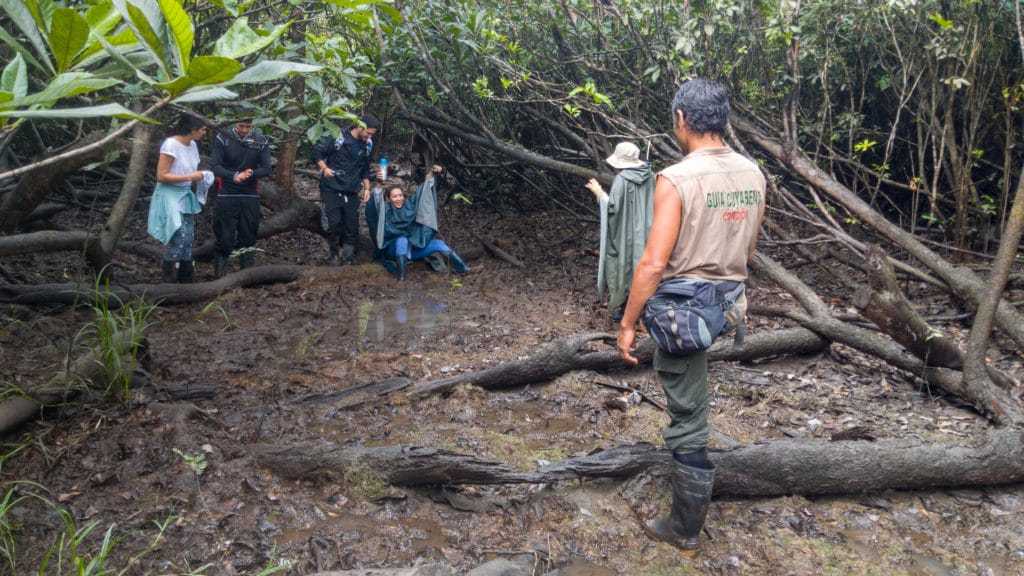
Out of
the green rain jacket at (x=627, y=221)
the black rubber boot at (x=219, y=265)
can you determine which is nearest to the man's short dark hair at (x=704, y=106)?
the green rain jacket at (x=627, y=221)

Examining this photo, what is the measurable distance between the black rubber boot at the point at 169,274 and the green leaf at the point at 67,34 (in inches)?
228

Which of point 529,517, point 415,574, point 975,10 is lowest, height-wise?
point 529,517

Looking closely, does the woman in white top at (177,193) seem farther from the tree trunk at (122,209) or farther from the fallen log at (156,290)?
the fallen log at (156,290)

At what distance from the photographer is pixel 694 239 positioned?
113 inches

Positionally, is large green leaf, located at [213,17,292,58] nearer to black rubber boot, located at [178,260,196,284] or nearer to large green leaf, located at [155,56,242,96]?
large green leaf, located at [155,56,242,96]

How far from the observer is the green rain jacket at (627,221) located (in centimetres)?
402

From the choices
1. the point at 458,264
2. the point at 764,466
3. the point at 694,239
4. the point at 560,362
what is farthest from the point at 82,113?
the point at 458,264

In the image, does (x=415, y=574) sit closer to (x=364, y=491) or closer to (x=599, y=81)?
(x=364, y=491)

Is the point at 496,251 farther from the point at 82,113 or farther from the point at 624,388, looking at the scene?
the point at 82,113

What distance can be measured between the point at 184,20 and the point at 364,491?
2322mm

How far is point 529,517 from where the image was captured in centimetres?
332

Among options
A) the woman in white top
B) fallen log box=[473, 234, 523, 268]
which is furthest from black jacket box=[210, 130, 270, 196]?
fallen log box=[473, 234, 523, 268]

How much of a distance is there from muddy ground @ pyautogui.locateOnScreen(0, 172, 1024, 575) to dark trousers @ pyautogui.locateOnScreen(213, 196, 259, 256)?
1480mm

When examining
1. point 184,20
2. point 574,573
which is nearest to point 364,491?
point 574,573
